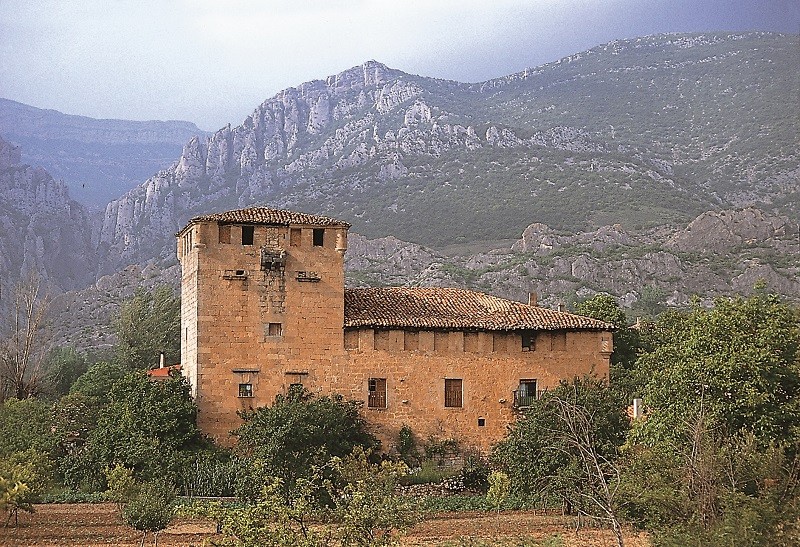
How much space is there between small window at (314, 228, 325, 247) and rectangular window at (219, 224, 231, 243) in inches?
118

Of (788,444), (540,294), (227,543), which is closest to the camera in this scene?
(227,543)

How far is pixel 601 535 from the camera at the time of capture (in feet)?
96.2

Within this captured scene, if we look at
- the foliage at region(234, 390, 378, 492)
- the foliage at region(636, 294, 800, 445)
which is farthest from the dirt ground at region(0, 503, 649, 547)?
the foliage at region(234, 390, 378, 492)

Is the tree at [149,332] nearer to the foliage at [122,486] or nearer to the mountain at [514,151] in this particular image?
the foliage at [122,486]

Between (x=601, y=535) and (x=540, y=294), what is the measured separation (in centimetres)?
5824

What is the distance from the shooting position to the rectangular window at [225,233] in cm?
3919

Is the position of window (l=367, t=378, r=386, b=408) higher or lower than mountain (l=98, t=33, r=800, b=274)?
lower

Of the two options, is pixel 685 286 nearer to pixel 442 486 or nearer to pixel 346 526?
pixel 442 486

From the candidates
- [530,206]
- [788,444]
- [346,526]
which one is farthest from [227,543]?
[530,206]

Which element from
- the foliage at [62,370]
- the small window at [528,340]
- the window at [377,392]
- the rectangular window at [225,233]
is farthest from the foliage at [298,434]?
the foliage at [62,370]

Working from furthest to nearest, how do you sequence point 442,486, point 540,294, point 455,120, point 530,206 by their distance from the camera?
point 455,120
point 530,206
point 540,294
point 442,486

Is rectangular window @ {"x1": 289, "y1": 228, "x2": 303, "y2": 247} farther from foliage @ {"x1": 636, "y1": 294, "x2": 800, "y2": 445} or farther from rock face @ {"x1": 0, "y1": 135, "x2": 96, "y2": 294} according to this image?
rock face @ {"x1": 0, "y1": 135, "x2": 96, "y2": 294}

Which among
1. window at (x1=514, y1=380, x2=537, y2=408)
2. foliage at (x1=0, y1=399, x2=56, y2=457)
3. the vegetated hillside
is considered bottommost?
foliage at (x1=0, y1=399, x2=56, y2=457)

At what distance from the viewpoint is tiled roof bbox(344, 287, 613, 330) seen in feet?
131
